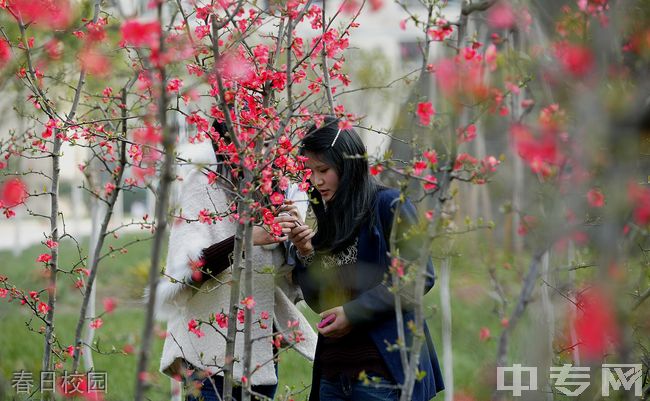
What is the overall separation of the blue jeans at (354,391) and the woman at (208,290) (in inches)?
10.0

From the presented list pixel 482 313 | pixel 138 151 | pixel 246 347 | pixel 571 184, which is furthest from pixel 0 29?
pixel 482 313

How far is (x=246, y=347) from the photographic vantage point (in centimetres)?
279

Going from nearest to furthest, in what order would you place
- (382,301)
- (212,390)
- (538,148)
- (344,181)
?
(538,148) < (382,301) < (344,181) < (212,390)

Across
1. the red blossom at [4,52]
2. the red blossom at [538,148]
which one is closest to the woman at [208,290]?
the red blossom at [4,52]

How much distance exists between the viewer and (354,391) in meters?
3.02

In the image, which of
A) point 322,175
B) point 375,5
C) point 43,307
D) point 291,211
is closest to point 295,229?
point 291,211

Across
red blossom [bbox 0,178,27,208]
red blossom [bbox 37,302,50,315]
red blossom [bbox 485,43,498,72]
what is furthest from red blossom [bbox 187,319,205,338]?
red blossom [bbox 485,43,498,72]

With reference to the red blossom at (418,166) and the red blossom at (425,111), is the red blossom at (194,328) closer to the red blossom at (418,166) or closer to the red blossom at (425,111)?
the red blossom at (418,166)

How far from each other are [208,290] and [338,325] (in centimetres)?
59

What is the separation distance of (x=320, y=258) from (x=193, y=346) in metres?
0.60

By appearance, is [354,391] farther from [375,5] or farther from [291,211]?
[375,5]

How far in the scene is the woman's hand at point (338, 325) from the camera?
9.72 feet

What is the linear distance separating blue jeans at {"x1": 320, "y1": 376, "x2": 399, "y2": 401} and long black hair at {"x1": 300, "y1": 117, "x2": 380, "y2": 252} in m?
0.44

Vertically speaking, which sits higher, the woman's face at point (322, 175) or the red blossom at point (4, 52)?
the red blossom at point (4, 52)
